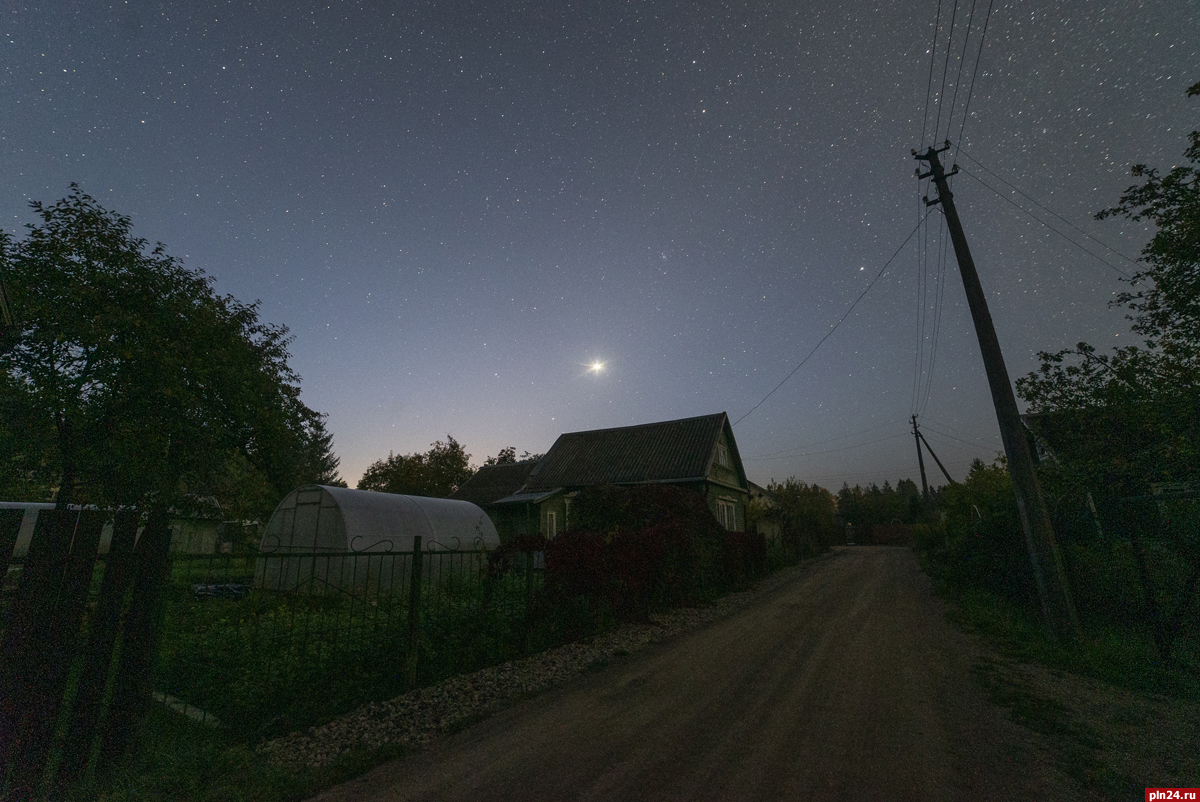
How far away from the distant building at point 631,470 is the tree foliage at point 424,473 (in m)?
18.3

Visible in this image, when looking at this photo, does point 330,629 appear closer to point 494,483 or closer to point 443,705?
point 443,705

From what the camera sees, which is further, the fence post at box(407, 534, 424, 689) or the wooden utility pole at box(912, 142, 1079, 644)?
the wooden utility pole at box(912, 142, 1079, 644)

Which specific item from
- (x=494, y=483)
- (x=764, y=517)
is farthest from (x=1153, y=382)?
(x=494, y=483)

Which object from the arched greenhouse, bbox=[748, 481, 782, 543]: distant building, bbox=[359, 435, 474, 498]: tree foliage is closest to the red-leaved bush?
the arched greenhouse

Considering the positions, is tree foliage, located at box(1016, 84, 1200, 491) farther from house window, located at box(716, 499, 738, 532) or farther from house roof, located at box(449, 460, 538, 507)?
house roof, located at box(449, 460, 538, 507)

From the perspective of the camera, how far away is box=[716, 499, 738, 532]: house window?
22.8 meters

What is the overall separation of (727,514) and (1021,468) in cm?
1653

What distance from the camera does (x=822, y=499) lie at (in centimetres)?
4800

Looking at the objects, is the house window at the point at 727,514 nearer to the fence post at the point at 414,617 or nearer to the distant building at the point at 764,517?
the distant building at the point at 764,517

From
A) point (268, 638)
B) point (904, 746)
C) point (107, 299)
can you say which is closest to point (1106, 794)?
point (904, 746)

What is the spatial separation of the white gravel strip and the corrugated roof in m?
13.6

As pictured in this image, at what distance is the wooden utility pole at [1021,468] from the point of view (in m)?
7.41

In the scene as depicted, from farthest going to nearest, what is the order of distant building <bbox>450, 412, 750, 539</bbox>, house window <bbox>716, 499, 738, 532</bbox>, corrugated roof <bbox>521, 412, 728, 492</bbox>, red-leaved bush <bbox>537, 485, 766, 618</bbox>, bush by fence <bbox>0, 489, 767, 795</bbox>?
house window <bbox>716, 499, 738, 532</bbox>, corrugated roof <bbox>521, 412, 728, 492</bbox>, distant building <bbox>450, 412, 750, 539</bbox>, red-leaved bush <bbox>537, 485, 766, 618</bbox>, bush by fence <bbox>0, 489, 767, 795</bbox>

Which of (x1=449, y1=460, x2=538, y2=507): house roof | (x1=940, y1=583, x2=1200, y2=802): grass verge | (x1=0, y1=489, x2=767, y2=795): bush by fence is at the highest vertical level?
(x1=449, y1=460, x2=538, y2=507): house roof
